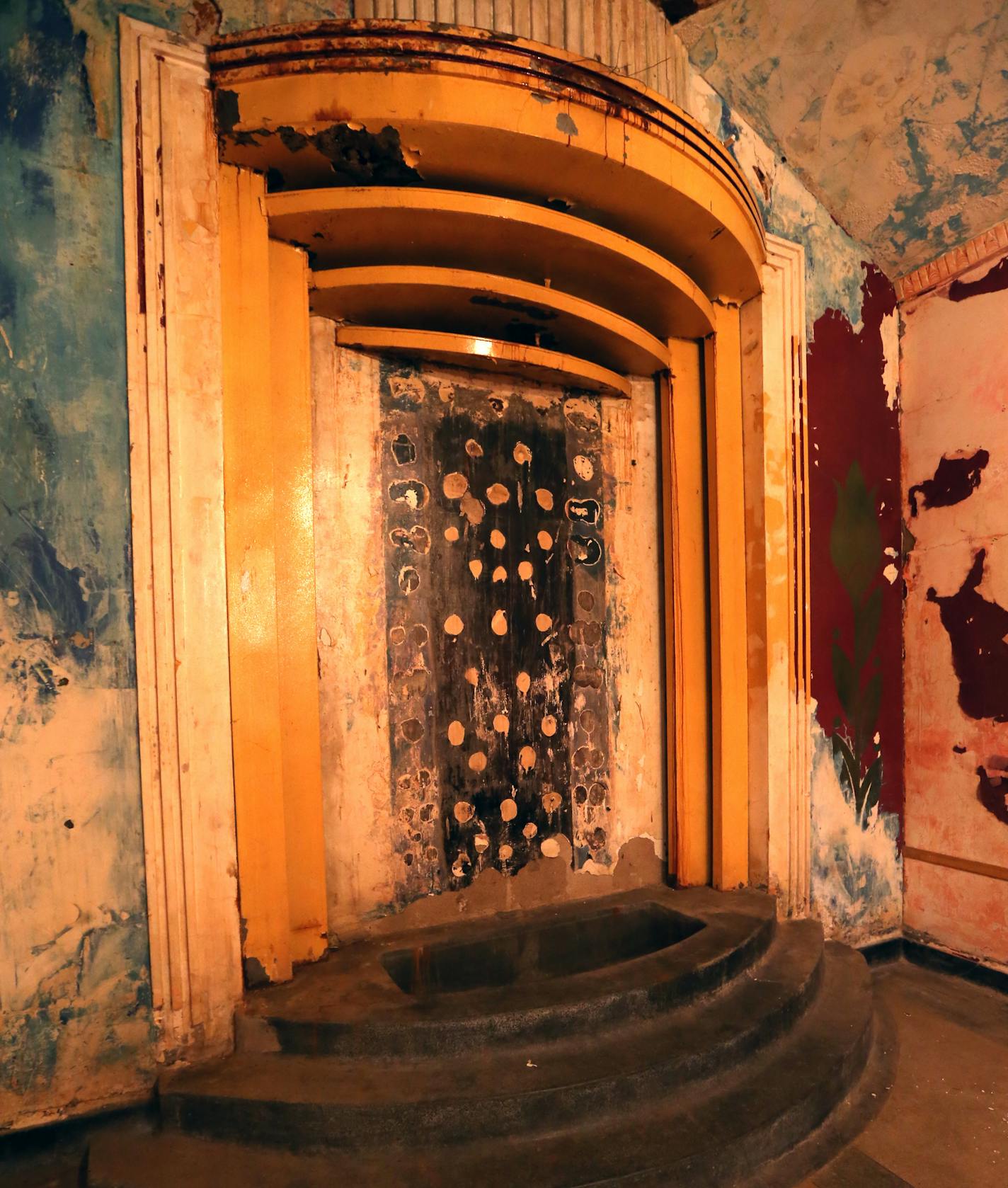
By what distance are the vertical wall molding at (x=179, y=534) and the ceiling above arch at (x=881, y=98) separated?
68.5 inches

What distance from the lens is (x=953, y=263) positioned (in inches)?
115

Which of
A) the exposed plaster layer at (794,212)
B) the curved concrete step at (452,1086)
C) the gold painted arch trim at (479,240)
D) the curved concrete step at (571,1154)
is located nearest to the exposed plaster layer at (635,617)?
the gold painted arch trim at (479,240)

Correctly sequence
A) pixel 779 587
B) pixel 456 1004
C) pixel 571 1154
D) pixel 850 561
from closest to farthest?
1. pixel 571 1154
2. pixel 456 1004
3. pixel 779 587
4. pixel 850 561

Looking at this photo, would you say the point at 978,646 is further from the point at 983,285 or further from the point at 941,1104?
the point at 941,1104

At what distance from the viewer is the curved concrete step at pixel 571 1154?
1.54 meters

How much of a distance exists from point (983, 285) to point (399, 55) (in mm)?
2458

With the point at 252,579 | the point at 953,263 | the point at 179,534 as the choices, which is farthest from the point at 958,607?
the point at 179,534

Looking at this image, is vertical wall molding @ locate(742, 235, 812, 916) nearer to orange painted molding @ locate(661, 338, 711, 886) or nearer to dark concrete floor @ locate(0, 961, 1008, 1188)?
orange painted molding @ locate(661, 338, 711, 886)

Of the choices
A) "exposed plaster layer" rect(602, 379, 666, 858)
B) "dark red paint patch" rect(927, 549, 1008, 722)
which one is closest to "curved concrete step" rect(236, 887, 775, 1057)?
"exposed plaster layer" rect(602, 379, 666, 858)

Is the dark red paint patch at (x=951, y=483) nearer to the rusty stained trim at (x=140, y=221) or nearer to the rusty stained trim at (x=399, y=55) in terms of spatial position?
the rusty stained trim at (x=399, y=55)

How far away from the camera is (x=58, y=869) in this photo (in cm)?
168

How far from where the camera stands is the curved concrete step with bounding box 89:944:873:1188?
1.54 m

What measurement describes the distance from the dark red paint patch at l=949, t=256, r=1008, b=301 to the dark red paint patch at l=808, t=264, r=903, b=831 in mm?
277

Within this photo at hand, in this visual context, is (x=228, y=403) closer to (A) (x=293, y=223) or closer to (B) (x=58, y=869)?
(A) (x=293, y=223)
